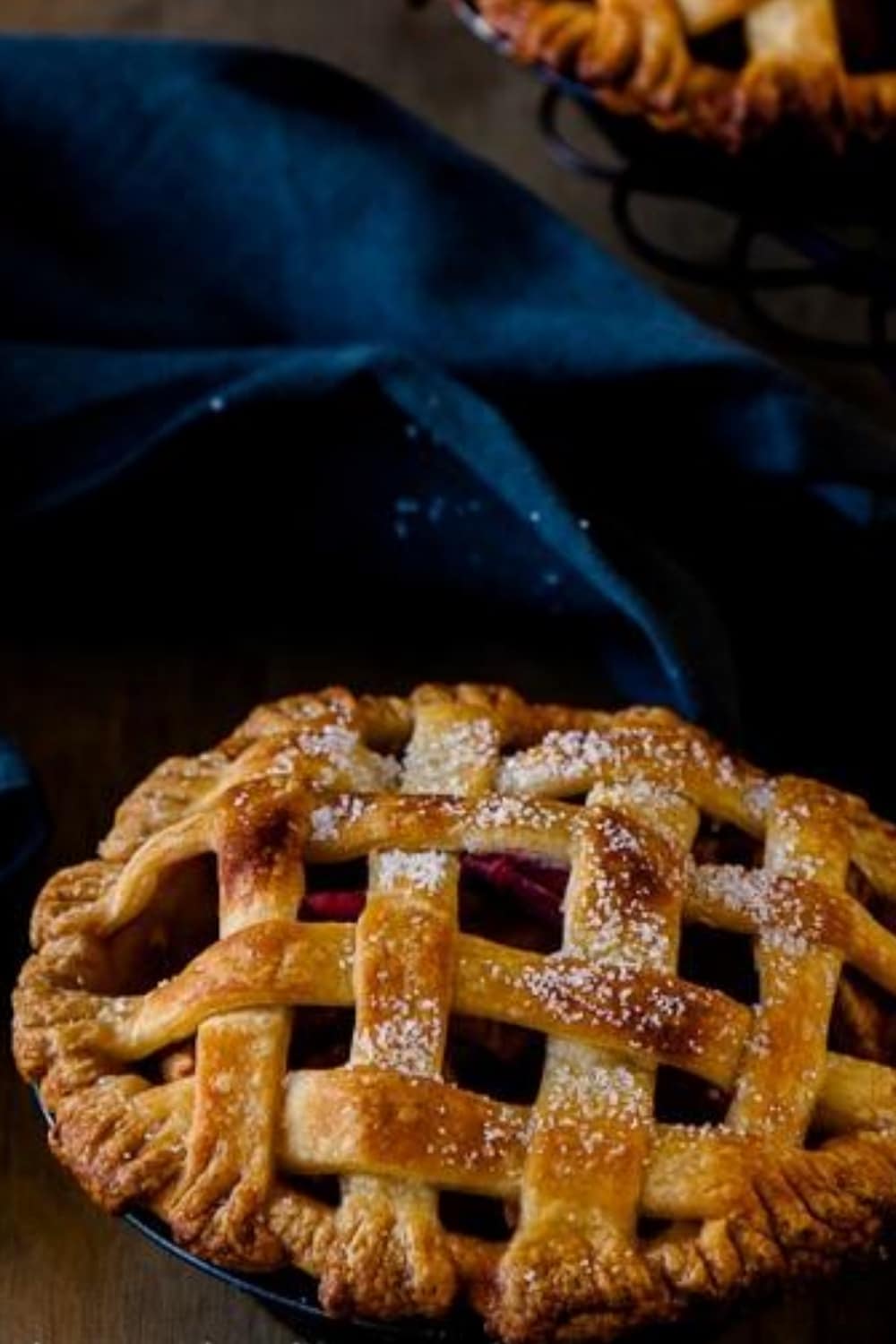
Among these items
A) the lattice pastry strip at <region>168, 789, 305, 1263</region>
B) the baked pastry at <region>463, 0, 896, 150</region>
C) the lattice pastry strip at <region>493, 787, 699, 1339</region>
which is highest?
the baked pastry at <region>463, 0, 896, 150</region>

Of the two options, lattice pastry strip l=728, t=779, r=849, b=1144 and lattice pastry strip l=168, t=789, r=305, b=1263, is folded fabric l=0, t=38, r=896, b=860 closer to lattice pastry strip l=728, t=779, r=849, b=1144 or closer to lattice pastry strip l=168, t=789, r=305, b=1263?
lattice pastry strip l=728, t=779, r=849, b=1144

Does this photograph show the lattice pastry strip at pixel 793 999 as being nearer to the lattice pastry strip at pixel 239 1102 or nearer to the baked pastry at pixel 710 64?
the lattice pastry strip at pixel 239 1102

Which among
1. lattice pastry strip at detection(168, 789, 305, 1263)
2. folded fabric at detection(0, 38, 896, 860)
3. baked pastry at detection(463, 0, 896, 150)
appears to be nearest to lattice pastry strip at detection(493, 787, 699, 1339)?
lattice pastry strip at detection(168, 789, 305, 1263)

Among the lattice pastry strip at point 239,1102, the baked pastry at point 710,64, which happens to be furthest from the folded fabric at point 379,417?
the lattice pastry strip at point 239,1102

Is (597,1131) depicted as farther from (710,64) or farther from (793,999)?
(710,64)

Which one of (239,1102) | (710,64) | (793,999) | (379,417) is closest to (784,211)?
(710,64)

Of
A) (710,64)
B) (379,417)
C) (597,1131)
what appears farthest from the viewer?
(710,64)
